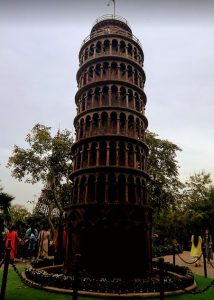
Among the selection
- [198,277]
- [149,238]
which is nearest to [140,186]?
[149,238]

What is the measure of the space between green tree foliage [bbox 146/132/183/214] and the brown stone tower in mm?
15612

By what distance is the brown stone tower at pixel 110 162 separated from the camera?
15.7 meters

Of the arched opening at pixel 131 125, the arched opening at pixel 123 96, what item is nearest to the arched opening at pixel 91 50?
the arched opening at pixel 123 96

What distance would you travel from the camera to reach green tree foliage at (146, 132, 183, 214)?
34.8m

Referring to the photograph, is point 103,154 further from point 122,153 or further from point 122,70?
point 122,70

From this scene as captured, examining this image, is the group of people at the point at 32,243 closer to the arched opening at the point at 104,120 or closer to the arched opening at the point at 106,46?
the arched opening at the point at 104,120

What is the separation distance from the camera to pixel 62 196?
34.2m

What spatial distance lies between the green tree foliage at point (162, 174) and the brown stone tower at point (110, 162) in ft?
51.2

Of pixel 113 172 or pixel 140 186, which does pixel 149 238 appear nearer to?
pixel 140 186

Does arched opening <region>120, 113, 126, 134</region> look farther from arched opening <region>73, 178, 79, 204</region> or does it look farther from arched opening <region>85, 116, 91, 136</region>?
arched opening <region>73, 178, 79, 204</region>

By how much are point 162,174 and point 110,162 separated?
60.1 feet

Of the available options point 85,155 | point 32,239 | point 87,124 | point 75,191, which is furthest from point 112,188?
point 32,239

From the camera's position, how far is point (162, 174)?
34.7 metres

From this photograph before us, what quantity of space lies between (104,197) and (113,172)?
66.7 inches
